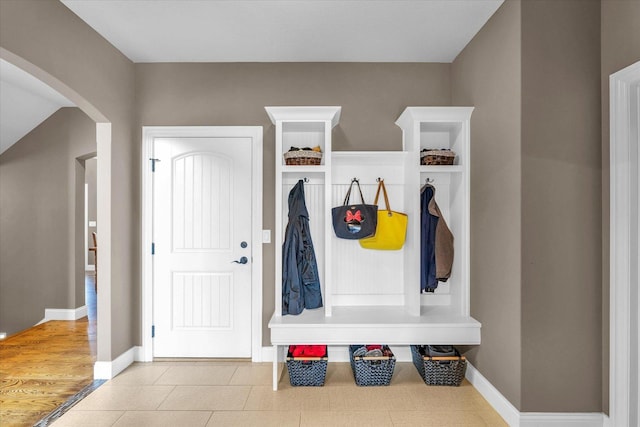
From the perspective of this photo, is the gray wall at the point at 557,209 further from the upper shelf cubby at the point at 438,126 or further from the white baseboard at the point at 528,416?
the upper shelf cubby at the point at 438,126

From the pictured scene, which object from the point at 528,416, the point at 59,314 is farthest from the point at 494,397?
the point at 59,314

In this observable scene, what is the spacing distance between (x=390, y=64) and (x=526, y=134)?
1.59m

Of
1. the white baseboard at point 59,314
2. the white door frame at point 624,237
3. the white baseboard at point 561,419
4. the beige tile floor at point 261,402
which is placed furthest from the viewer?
the white baseboard at point 59,314

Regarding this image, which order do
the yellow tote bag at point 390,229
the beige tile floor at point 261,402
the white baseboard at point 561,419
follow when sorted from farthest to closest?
the yellow tote bag at point 390,229, the beige tile floor at point 261,402, the white baseboard at point 561,419

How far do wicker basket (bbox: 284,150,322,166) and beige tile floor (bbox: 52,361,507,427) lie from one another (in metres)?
1.72

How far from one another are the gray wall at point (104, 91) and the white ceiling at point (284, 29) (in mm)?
177

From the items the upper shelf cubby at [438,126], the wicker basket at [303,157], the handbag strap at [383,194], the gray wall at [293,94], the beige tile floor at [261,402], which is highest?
the gray wall at [293,94]

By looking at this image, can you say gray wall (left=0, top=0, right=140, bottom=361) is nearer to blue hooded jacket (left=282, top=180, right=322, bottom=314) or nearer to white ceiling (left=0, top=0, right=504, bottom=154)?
white ceiling (left=0, top=0, right=504, bottom=154)

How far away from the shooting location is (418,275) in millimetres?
3166

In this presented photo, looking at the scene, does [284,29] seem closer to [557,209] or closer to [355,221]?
[355,221]

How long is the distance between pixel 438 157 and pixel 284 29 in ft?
4.94

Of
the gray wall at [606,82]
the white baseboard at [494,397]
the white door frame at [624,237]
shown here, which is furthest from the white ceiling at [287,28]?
the white baseboard at [494,397]

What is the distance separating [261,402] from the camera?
9.36ft

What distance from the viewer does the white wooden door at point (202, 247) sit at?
11.9ft
